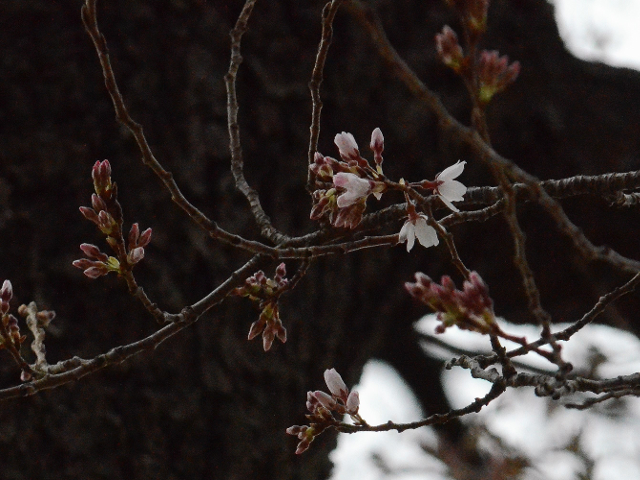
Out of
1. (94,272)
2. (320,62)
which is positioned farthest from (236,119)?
(94,272)

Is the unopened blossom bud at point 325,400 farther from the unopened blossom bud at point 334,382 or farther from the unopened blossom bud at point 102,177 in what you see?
the unopened blossom bud at point 102,177

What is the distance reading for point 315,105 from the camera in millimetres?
686

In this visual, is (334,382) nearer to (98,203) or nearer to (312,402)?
(312,402)

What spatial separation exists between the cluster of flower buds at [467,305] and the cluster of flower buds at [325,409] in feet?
0.77

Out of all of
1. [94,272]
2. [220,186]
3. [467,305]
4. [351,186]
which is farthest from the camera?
[220,186]

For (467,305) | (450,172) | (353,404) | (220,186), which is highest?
(220,186)

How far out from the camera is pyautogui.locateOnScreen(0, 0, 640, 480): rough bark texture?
1059mm

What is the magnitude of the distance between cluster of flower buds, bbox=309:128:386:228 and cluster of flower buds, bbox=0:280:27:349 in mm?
366

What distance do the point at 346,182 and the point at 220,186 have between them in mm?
583

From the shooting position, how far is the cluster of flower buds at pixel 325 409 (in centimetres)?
73

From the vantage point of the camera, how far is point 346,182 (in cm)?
62

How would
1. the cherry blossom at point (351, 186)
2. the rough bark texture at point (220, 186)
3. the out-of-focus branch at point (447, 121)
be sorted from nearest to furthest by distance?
A: the out-of-focus branch at point (447, 121), the cherry blossom at point (351, 186), the rough bark texture at point (220, 186)

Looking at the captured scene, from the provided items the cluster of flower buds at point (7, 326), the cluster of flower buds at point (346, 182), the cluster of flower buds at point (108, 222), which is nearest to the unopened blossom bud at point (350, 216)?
the cluster of flower buds at point (346, 182)

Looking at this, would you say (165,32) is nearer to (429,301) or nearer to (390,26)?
(390,26)
